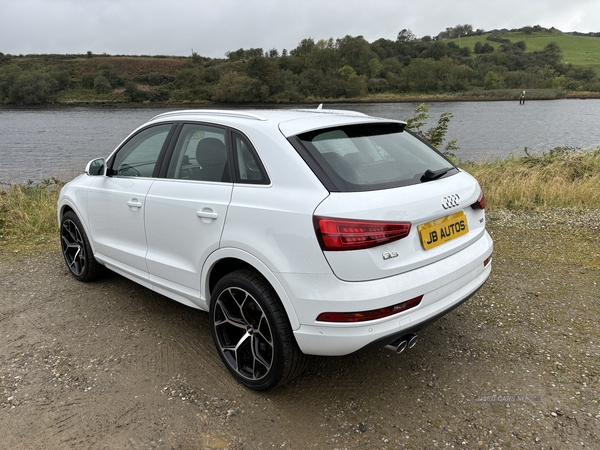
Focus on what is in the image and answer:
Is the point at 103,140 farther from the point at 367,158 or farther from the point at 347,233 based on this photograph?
the point at 347,233

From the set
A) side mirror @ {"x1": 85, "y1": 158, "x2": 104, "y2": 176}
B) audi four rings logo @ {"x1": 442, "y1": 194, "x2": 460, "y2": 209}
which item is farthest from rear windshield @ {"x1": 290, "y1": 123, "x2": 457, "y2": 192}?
side mirror @ {"x1": 85, "y1": 158, "x2": 104, "y2": 176}

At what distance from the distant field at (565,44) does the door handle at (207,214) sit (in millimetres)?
105287

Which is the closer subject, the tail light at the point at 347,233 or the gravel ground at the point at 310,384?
the tail light at the point at 347,233

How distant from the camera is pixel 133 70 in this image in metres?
85.6

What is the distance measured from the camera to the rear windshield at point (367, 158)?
236cm

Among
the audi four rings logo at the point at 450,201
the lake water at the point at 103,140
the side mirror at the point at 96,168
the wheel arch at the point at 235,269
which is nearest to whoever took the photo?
the wheel arch at the point at 235,269

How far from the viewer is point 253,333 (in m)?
2.65

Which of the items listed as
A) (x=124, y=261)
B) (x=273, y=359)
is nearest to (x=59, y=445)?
(x=273, y=359)

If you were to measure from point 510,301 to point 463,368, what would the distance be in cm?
123

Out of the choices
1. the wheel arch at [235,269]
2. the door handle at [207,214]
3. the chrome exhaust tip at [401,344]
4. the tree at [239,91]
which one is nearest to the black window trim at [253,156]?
the door handle at [207,214]

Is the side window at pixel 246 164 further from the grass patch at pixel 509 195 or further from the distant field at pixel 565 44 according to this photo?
the distant field at pixel 565 44

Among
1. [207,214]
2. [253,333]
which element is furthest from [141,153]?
[253,333]

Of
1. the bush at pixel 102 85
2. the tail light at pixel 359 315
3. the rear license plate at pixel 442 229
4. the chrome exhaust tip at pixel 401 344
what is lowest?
the chrome exhaust tip at pixel 401 344

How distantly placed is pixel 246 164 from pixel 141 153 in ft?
4.42
